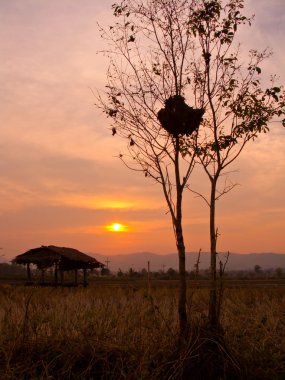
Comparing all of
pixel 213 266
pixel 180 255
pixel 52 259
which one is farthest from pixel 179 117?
pixel 52 259

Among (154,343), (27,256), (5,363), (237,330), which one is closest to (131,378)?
(154,343)

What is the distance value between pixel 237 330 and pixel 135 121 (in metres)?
4.45

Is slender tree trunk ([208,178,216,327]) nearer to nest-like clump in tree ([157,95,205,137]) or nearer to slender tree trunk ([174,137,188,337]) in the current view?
slender tree trunk ([174,137,188,337])

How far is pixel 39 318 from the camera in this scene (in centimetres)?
1024

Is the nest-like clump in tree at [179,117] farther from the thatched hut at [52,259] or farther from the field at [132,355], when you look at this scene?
the thatched hut at [52,259]

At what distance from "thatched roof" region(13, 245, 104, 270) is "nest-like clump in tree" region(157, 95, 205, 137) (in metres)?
28.3

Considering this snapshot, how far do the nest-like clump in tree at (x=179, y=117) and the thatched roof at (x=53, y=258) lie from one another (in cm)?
2834

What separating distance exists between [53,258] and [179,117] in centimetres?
2874

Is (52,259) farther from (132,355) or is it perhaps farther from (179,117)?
(179,117)

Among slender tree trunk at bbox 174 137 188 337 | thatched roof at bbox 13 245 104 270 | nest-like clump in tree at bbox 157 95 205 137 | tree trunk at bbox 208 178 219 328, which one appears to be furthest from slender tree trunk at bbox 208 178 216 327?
thatched roof at bbox 13 245 104 270

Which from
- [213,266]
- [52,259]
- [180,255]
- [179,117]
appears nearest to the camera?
[179,117]

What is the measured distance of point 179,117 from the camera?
7199mm

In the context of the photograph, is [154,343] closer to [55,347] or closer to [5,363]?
[55,347]

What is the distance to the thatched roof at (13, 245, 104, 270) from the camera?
34500 mm
